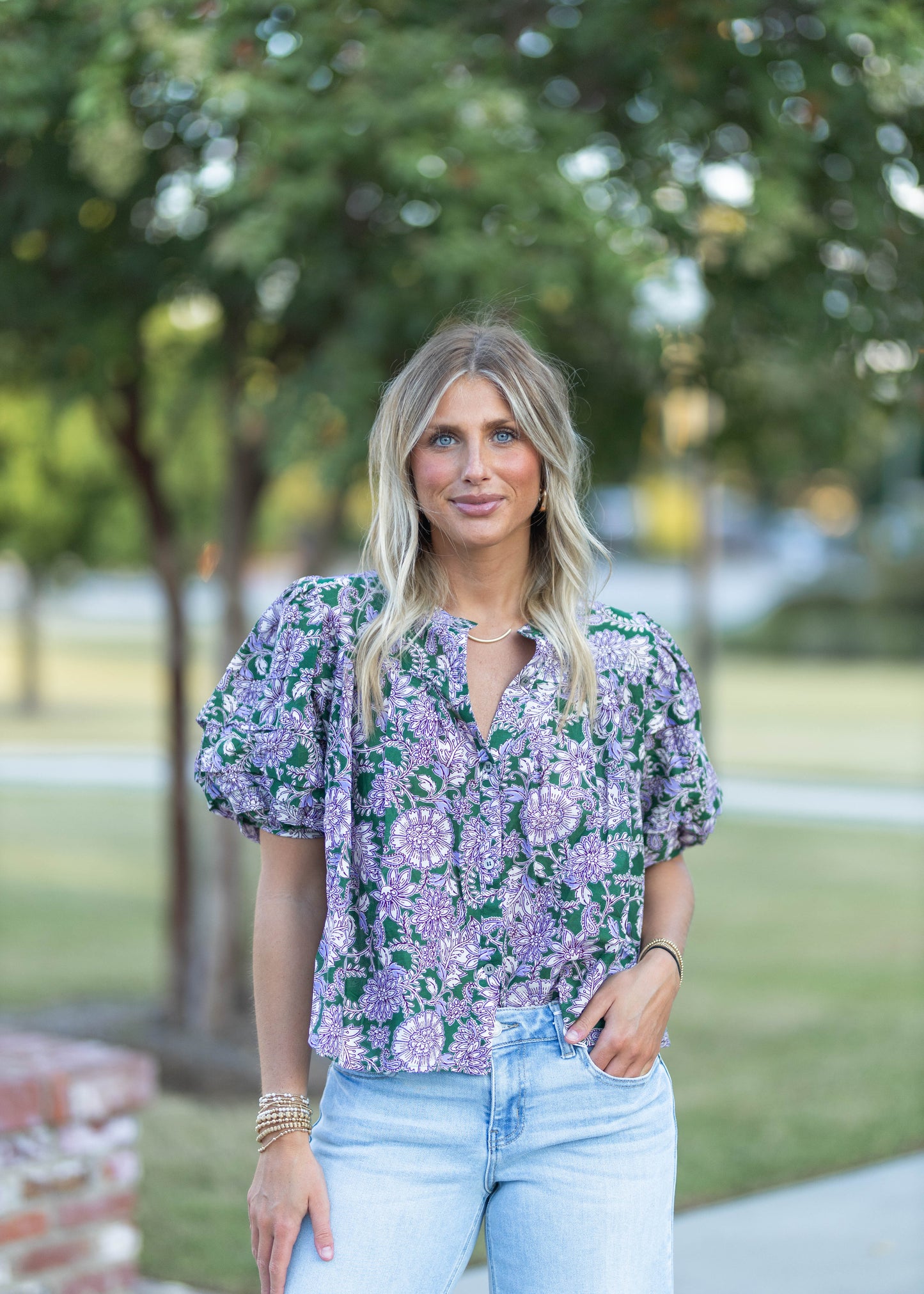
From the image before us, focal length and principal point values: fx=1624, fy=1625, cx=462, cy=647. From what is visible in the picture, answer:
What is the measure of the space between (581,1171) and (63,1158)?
1.82m

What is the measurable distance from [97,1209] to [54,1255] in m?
0.12

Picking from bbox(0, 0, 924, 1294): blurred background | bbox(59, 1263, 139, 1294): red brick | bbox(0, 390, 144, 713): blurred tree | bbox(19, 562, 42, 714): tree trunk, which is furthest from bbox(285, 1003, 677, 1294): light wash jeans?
bbox(19, 562, 42, 714): tree trunk

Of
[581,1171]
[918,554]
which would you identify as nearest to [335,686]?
[581,1171]

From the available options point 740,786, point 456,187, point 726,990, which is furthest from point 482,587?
point 740,786

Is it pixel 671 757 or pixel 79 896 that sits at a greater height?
pixel 671 757

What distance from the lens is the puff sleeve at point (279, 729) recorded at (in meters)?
1.99

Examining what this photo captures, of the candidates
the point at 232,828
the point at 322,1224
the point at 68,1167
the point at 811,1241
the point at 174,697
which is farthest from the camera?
the point at 174,697

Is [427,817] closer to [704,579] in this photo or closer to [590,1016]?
[590,1016]

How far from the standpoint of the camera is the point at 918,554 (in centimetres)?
3341

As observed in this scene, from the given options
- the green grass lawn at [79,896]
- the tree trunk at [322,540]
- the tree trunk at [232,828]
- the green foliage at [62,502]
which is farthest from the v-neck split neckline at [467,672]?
the green foliage at [62,502]

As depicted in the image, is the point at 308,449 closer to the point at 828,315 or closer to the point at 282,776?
the point at 828,315

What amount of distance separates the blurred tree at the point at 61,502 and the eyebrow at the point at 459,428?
42.0 ft

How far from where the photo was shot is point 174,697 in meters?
7.79

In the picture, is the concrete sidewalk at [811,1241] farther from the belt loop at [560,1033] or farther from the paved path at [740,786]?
the paved path at [740,786]
